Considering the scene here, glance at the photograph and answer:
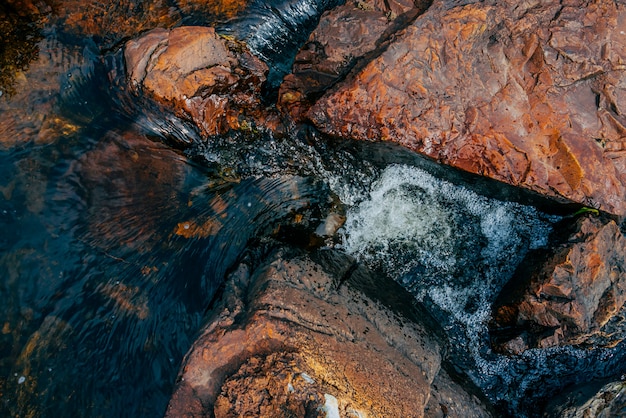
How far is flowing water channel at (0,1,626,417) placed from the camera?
3104mm

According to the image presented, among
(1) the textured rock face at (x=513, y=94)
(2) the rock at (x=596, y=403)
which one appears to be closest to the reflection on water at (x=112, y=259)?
(1) the textured rock face at (x=513, y=94)

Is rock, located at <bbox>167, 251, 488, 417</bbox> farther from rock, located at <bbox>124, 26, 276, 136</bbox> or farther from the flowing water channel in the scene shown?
rock, located at <bbox>124, 26, 276, 136</bbox>

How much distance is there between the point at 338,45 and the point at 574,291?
2604 mm

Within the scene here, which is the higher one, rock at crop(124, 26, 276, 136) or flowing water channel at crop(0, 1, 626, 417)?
rock at crop(124, 26, 276, 136)

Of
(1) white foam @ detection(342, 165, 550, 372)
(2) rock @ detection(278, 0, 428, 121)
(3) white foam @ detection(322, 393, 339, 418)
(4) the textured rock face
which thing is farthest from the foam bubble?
(3) white foam @ detection(322, 393, 339, 418)

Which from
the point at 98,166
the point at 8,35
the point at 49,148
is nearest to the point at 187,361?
the point at 98,166

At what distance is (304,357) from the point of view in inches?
96.5

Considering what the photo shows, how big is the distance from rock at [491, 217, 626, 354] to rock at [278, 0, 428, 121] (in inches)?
83.6

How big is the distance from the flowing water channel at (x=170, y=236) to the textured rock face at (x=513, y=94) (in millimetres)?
350

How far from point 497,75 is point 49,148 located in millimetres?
3574

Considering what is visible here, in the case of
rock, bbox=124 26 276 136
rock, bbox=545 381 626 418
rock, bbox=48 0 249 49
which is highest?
rock, bbox=48 0 249 49

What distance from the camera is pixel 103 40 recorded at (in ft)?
13.3

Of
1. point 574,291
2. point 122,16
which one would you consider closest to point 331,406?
point 574,291

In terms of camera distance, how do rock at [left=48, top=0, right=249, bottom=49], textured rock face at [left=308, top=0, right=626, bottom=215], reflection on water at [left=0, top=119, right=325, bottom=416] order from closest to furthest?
reflection on water at [left=0, top=119, right=325, bottom=416]
textured rock face at [left=308, top=0, right=626, bottom=215]
rock at [left=48, top=0, right=249, bottom=49]
